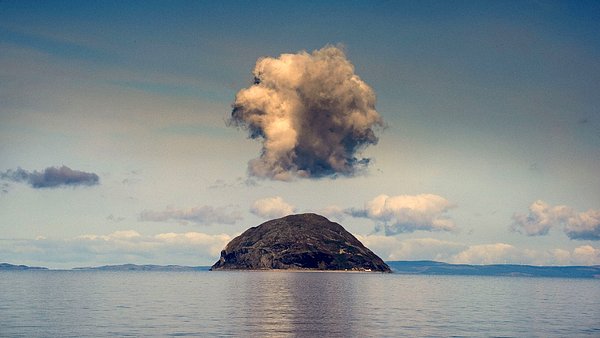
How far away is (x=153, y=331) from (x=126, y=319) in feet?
58.3

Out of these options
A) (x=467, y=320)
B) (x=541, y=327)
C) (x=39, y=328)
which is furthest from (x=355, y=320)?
(x=39, y=328)

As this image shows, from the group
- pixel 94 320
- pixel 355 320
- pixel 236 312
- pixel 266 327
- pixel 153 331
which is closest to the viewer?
pixel 153 331

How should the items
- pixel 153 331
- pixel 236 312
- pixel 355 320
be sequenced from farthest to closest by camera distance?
pixel 236 312 → pixel 355 320 → pixel 153 331

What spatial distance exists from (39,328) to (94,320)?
11804mm

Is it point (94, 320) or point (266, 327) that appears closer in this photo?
point (266, 327)

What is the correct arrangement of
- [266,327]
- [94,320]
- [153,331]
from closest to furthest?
[153,331]
[266,327]
[94,320]

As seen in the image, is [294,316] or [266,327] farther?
[294,316]

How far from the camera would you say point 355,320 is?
4417 inches

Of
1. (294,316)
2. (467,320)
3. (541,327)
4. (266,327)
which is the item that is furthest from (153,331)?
(541,327)

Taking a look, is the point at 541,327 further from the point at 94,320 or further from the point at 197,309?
A: the point at 94,320

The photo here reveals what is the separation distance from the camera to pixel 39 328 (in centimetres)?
9300

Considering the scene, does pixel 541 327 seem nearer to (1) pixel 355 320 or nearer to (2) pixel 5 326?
(1) pixel 355 320

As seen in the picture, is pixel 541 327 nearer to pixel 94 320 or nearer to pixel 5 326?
pixel 94 320

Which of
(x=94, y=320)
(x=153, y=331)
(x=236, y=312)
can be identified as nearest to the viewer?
(x=153, y=331)
